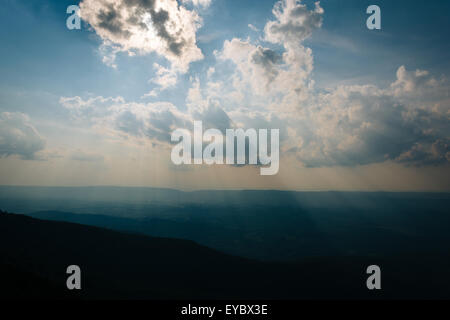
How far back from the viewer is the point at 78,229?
47.8 meters

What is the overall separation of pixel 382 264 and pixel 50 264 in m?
77.6

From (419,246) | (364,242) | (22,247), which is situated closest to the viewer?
(22,247)

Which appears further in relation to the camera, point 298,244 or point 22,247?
point 298,244

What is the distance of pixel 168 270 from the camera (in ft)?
132

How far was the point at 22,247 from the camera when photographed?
3622cm

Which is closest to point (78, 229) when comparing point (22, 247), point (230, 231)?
point (22, 247)

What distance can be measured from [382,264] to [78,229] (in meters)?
79.1

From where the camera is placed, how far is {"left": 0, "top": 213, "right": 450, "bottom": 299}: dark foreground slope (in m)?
30.7

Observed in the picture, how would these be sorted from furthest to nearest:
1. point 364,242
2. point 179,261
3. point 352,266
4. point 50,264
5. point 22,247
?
point 364,242 → point 352,266 → point 179,261 → point 22,247 → point 50,264

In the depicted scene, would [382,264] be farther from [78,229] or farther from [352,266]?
[78,229]

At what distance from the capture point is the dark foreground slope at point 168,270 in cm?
3067

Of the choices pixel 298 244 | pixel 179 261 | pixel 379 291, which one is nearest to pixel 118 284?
pixel 179 261

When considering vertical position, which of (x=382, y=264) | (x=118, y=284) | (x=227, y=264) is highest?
(x=118, y=284)

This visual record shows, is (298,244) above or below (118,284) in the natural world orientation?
below
